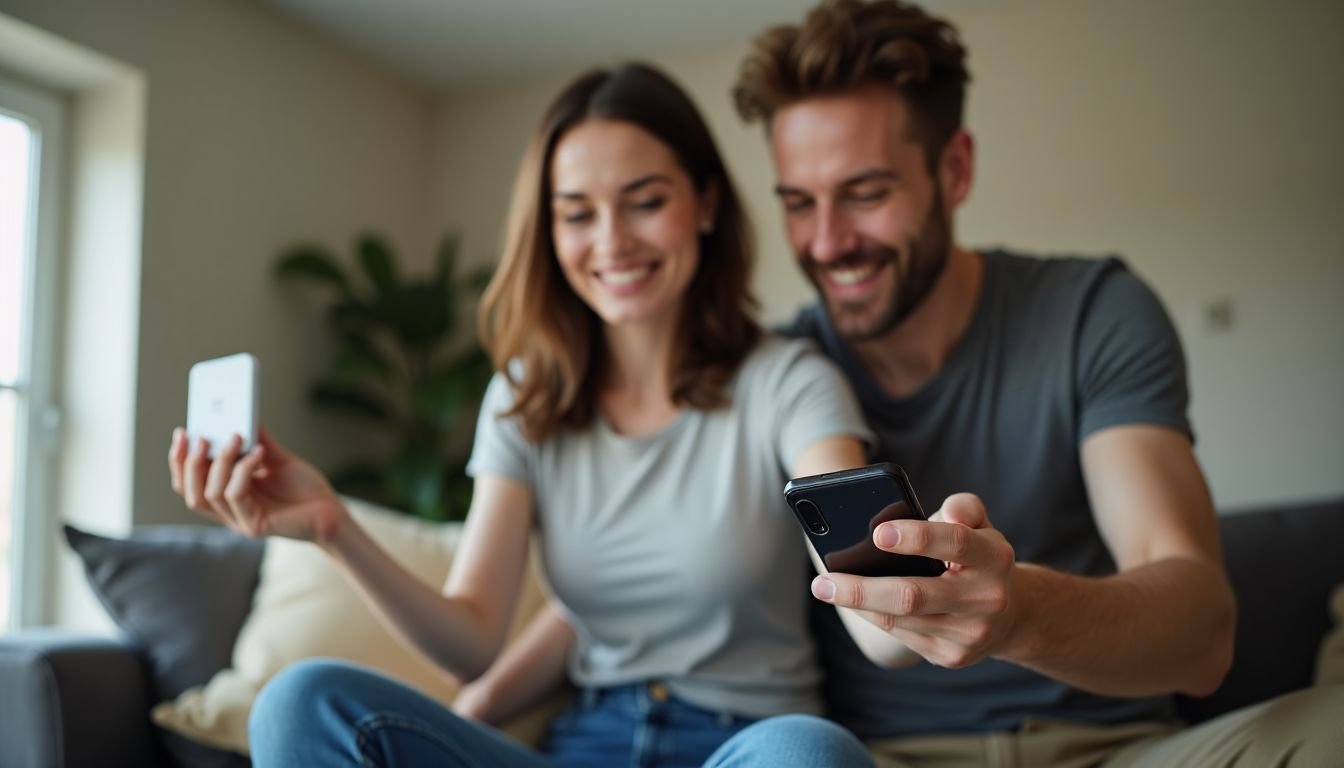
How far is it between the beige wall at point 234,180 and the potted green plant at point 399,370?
0.33 ft

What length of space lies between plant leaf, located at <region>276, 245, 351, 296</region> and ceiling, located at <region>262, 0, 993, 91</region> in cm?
80

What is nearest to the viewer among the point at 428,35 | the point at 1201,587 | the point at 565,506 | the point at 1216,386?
the point at 1201,587

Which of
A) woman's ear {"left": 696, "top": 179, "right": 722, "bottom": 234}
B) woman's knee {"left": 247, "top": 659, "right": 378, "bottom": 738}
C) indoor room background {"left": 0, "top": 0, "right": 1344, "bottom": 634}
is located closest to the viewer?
woman's knee {"left": 247, "top": 659, "right": 378, "bottom": 738}

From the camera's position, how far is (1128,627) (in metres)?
0.85

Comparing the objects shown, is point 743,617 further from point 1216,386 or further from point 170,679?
point 1216,386

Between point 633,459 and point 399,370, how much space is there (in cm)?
254

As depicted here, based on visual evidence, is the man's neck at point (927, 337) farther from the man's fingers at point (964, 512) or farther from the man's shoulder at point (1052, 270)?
the man's fingers at point (964, 512)

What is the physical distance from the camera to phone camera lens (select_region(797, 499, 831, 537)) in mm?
686

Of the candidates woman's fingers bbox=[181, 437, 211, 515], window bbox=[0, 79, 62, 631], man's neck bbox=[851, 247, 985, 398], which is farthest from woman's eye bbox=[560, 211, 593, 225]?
window bbox=[0, 79, 62, 631]

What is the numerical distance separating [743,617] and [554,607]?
38 cm

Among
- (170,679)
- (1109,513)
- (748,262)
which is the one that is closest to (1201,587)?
(1109,513)

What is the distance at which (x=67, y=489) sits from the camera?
2.75m

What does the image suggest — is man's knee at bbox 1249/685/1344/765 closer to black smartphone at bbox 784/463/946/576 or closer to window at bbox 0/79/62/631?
black smartphone at bbox 784/463/946/576

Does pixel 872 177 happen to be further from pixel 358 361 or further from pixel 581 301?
pixel 358 361
